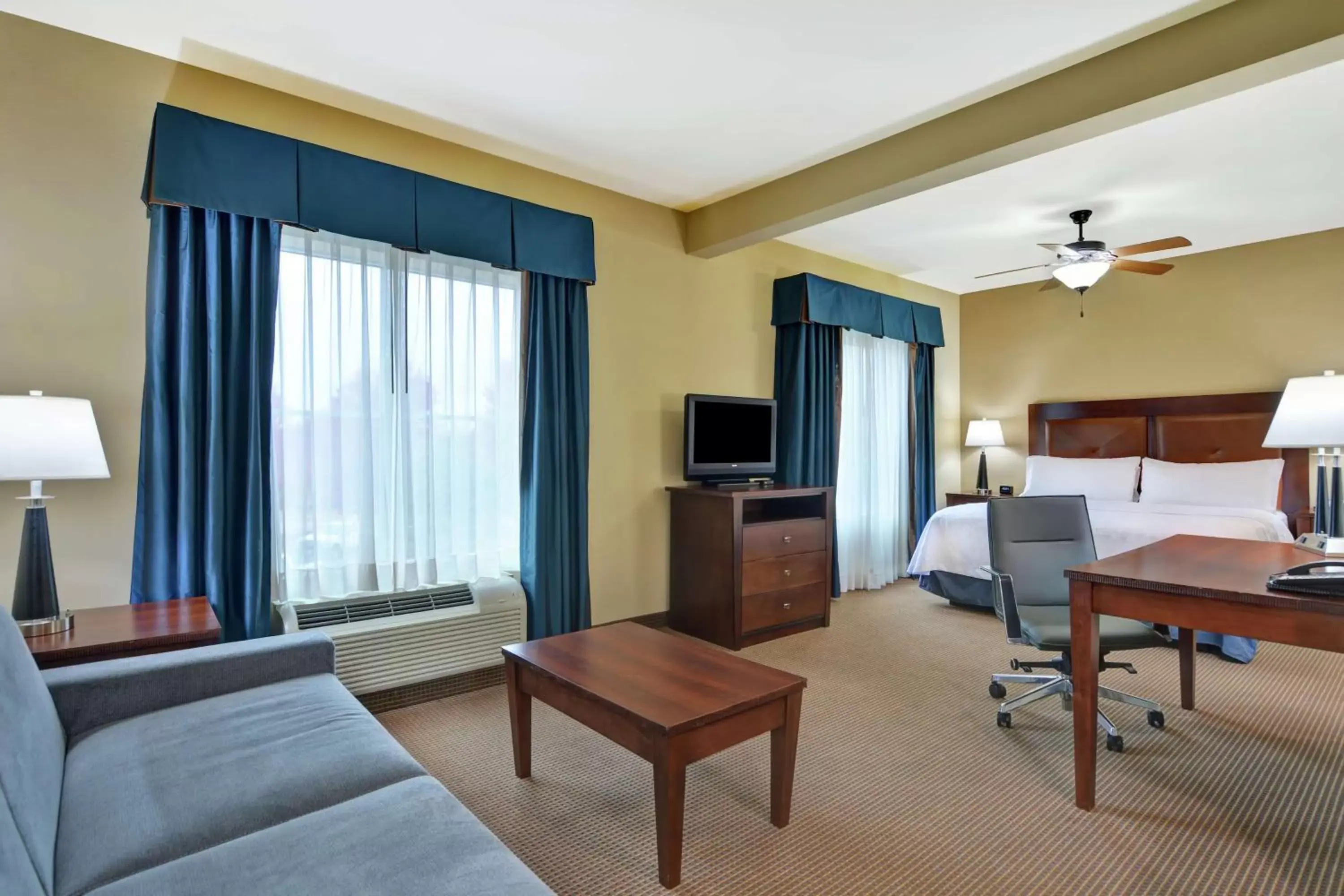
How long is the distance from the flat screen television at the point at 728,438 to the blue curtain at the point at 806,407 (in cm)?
26

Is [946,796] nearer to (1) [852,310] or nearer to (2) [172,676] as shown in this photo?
(2) [172,676]

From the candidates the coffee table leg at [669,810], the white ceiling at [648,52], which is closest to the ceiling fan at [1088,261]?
the white ceiling at [648,52]

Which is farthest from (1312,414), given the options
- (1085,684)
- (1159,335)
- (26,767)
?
(26,767)

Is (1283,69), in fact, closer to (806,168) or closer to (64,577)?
(806,168)

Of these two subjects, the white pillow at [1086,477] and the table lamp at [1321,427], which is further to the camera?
the white pillow at [1086,477]

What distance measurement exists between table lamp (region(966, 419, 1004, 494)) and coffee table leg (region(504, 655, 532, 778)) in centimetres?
485

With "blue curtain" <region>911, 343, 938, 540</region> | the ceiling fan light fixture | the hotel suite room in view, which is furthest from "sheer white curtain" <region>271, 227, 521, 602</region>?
"blue curtain" <region>911, 343, 938, 540</region>

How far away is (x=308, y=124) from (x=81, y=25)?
2.48ft

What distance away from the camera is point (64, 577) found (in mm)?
2471

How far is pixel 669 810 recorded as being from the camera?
5.85 ft

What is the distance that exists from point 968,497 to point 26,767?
6043 millimetres

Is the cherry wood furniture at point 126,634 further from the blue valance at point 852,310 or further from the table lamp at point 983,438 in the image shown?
the table lamp at point 983,438

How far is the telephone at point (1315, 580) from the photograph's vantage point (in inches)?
70.1

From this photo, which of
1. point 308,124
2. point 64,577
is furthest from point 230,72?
point 64,577
